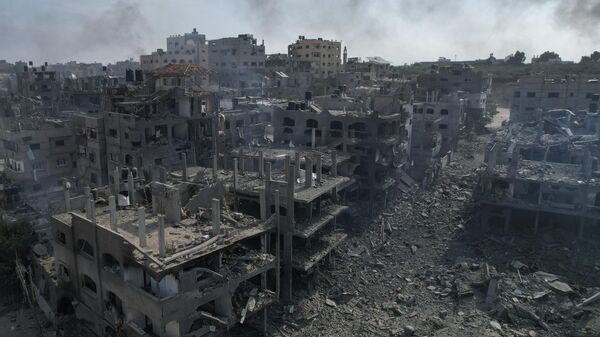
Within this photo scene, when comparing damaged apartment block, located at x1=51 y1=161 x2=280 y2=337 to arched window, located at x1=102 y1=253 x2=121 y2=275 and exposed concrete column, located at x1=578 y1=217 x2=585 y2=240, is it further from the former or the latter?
exposed concrete column, located at x1=578 y1=217 x2=585 y2=240

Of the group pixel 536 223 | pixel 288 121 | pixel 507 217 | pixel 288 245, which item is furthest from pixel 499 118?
pixel 288 245

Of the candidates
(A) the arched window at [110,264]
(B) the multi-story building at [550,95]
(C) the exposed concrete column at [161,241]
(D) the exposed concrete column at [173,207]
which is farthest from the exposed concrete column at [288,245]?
(B) the multi-story building at [550,95]

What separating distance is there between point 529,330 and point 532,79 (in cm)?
4801

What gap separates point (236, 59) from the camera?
90938 millimetres

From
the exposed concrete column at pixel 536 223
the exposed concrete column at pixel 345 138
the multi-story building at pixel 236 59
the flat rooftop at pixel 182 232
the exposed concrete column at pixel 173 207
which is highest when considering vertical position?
the multi-story building at pixel 236 59

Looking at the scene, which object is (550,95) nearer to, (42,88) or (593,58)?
(593,58)

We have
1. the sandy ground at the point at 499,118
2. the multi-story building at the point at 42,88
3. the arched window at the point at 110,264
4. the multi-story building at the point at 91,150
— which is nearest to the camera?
the arched window at the point at 110,264

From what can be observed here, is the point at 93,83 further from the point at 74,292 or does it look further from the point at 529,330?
the point at 529,330

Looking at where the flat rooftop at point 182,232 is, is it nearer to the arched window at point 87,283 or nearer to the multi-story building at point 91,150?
the arched window at point 87,283

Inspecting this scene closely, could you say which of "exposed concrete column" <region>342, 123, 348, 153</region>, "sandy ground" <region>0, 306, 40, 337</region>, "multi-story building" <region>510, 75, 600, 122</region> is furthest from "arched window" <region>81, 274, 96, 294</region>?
"multi-story building" <region>510, 75, 600, 122</region>

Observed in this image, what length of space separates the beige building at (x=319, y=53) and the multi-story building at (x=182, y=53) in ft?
66.5

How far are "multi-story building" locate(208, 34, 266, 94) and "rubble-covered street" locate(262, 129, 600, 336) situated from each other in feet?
185

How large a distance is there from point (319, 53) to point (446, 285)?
271 feet

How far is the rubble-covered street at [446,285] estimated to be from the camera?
26.1 meters
